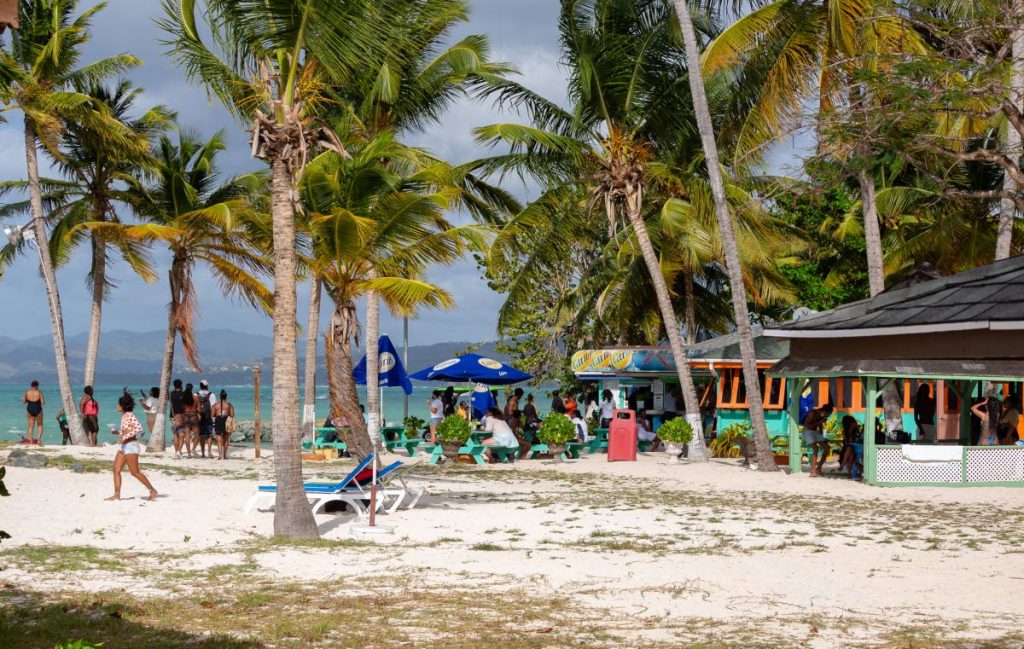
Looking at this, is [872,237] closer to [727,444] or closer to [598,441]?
[727,444]

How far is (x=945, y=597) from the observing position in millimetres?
8227

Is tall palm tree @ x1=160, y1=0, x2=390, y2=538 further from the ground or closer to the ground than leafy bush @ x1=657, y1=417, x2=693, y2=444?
further from the ground

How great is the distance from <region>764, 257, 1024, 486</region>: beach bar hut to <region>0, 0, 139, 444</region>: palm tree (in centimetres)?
1639

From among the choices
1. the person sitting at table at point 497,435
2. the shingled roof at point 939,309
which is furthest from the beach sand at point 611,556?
the person sitting at table at point 497,435

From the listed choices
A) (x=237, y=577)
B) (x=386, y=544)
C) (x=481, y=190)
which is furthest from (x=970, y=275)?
(x=237, y=577)

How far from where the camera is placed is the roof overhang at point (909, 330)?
16906mm

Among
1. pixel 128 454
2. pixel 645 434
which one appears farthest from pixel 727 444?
pixel 128 454

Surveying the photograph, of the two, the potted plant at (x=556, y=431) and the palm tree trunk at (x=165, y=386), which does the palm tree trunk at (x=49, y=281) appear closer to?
the palm tree trunk at (x=165, y=386)

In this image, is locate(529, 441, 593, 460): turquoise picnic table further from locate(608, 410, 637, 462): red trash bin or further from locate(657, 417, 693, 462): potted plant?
locate(657, 417, 693, 462): potted plant

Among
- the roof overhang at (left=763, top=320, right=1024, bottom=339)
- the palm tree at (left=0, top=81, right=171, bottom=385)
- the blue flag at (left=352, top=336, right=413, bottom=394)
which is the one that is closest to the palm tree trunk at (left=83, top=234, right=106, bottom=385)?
the palm tree at (left=0, top=81, right=171, bottom=385)

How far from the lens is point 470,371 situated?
80.9 ft

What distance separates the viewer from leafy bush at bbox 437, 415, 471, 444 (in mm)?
21531

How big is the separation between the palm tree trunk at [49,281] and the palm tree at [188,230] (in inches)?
50.6

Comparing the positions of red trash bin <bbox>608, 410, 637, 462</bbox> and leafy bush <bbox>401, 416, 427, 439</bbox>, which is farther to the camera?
leafy bush <bbox>401, 416, 427, 439</bbox>
